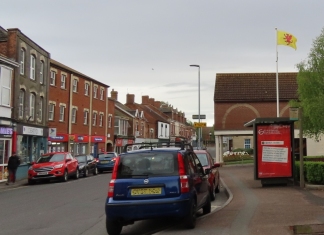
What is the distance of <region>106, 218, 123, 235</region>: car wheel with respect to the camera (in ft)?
29.3

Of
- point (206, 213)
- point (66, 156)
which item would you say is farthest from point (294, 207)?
point (66, 156)

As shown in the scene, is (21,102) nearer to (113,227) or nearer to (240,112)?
(240,112)

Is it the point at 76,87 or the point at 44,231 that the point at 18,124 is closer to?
the point at 76,87

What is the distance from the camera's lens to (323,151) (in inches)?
1556

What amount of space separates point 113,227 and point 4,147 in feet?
66.6

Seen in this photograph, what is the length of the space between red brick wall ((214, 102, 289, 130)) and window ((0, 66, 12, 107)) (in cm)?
2180

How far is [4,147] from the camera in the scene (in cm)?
2742

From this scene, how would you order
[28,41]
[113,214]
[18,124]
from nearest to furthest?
1. [113,214]
2. [18,124]
3. [28,41]

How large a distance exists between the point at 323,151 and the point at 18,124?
2547 centimetres

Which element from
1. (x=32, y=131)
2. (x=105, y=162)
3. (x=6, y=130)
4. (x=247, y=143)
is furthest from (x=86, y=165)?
(x=247, y=143)

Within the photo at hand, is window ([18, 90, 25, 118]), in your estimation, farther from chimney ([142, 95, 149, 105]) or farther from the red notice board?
chimney ([142, 95, 149, 105])

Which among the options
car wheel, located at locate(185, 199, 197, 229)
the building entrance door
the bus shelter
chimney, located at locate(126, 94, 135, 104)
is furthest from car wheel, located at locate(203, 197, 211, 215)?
chimney, located at locate(126, 94, 135, 104)

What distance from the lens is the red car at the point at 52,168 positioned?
25203mm

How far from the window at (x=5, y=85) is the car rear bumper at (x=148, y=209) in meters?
20.5
